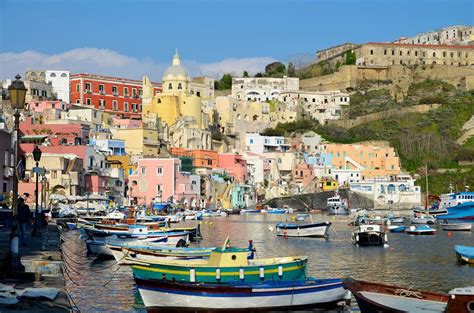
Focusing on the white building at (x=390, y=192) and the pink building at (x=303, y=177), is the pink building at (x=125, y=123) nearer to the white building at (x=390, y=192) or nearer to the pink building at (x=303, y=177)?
the pink building at (x=303, y=177)

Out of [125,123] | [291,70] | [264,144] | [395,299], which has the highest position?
[291,70]

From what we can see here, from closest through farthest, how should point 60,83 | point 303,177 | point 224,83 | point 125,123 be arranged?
1. point 125,123
2. point 60,83
3. point 303,177
4. point 224,83

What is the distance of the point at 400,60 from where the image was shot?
443 ft

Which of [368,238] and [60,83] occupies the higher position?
[60,83]

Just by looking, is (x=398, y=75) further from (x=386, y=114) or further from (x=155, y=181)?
(x=155, y=181)

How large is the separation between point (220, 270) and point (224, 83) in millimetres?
120544

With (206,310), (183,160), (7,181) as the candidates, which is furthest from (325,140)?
(206,310)

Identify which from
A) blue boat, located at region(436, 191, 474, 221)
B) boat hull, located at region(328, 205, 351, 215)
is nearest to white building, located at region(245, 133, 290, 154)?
boat hull, located at region(328, 205, 351, 215)

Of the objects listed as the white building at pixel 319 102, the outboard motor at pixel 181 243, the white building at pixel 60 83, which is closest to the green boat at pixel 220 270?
the outboard motor at pixel 181 243

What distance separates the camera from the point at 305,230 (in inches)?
2136

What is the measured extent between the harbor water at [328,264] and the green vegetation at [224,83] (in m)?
83.8

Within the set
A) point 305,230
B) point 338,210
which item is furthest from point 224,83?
point 305,230

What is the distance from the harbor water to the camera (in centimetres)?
2406

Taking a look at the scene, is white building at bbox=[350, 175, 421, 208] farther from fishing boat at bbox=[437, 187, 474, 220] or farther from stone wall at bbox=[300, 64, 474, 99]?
stone wall at bbox=[300, 64, 474, 99]
